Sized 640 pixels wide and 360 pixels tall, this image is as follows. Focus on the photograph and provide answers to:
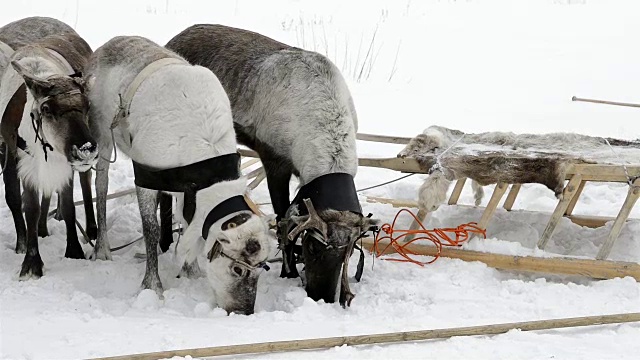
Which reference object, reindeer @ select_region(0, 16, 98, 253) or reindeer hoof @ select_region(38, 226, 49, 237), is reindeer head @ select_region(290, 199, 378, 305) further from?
reindeer hoof @ select_region(38, 226, 49, 237)

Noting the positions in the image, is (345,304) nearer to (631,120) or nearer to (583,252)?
(583,252)

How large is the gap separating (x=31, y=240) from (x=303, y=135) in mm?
1970

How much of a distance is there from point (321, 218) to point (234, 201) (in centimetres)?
55

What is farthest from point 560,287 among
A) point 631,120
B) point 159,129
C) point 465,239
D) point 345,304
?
point 631,120

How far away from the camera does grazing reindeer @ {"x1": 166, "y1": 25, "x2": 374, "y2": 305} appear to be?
16.6 ft

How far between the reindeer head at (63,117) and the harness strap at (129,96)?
216mm

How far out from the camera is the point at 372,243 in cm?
601

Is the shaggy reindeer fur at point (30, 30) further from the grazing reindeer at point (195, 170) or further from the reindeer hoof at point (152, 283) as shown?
the reindeer hoof at point (152, 283)

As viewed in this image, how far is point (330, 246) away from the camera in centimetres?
502

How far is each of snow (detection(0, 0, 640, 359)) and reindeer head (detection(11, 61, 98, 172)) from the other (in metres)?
0.86

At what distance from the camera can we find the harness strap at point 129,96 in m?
5.21

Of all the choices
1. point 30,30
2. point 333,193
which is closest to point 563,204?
point 333,193

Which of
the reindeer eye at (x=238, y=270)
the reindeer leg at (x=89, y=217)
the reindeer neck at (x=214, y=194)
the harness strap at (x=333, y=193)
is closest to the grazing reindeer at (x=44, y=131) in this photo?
the reindeer leg at (x=89, y=217)

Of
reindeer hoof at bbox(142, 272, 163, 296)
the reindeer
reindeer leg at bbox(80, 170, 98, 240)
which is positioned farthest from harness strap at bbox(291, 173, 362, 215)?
reindeer leg at bbox(80, 170, 98, 240)
